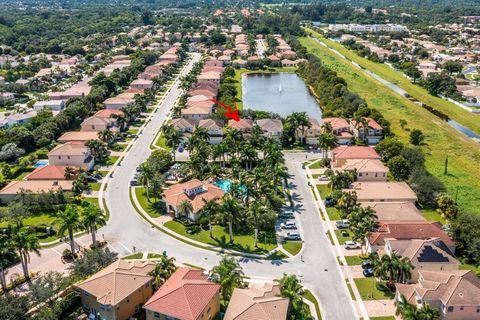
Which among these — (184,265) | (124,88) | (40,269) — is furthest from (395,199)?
(124,88)

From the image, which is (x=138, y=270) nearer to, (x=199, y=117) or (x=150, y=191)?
(x=150, y=191)

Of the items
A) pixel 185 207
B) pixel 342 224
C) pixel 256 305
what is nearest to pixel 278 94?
pixel 342 224

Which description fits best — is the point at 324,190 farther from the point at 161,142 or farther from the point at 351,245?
the point at 161,142

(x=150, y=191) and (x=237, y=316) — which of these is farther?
(x=150, y=191)

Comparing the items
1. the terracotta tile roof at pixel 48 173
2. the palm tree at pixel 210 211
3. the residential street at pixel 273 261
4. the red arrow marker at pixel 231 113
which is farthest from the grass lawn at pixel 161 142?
the palm tree at pixel 210 211

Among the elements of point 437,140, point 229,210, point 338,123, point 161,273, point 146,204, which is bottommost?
point 437,140

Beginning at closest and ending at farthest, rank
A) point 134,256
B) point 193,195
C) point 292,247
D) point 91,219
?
point 91,219
point 134,256
point 292,247
point 193,195

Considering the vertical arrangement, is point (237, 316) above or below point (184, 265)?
above
